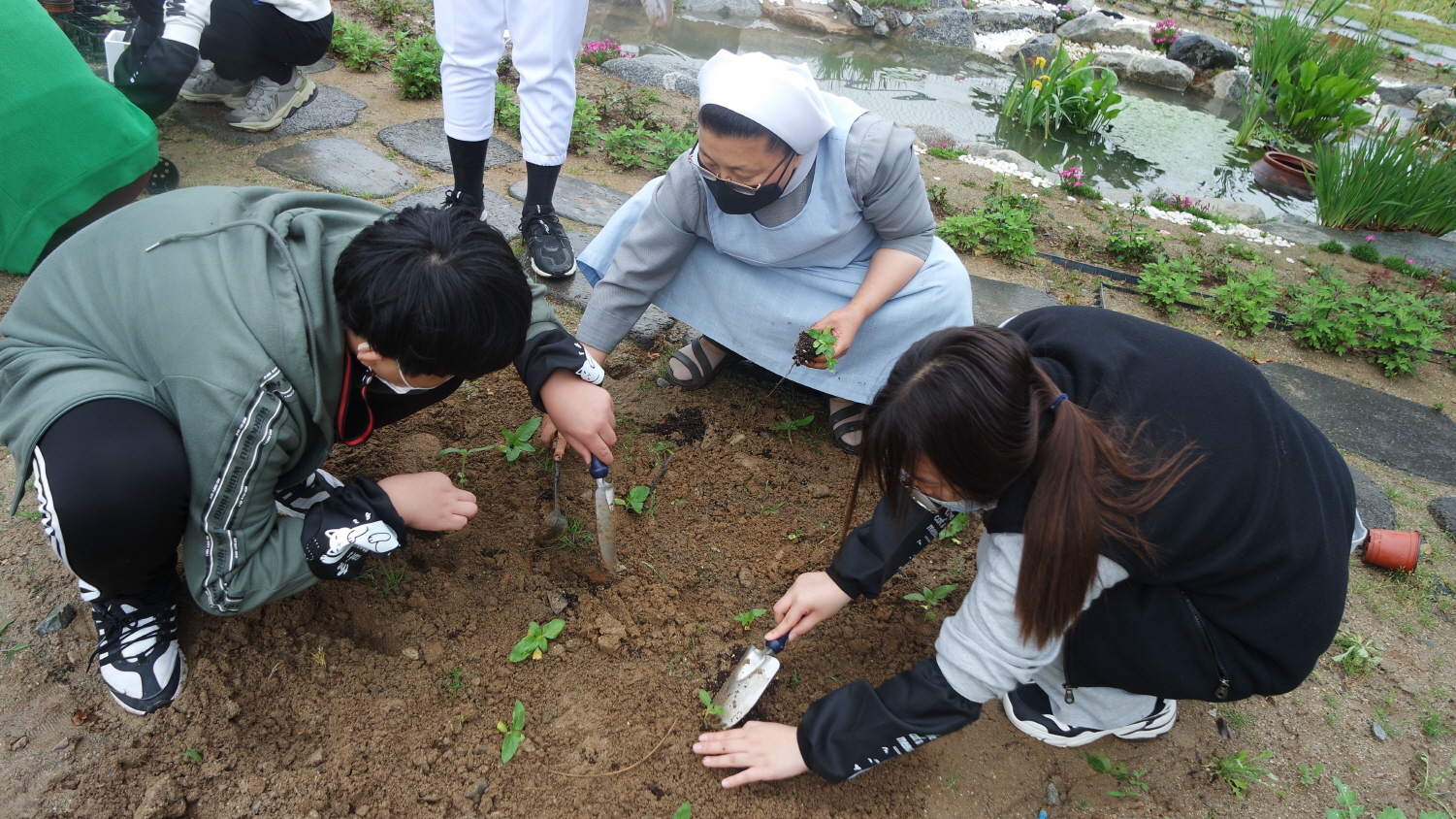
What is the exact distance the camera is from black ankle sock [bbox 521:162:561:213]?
279 centimetres

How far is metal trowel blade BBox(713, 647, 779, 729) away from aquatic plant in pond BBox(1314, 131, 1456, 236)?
13.6 ft

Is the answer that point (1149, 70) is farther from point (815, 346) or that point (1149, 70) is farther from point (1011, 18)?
point (815, 346)

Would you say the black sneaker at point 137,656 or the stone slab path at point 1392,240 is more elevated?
the stone slab path at point 1392,240

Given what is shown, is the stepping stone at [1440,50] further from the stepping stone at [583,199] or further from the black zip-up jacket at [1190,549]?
the black zip-up jacket at [1190,549]

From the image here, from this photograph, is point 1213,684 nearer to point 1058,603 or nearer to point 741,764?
point 1058,603

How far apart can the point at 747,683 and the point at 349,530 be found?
0.86 metres

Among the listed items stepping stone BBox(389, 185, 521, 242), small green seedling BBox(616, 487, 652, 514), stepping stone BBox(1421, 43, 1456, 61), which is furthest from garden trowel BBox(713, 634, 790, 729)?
stepping stone BBox(1421, 43, 1456, 61)

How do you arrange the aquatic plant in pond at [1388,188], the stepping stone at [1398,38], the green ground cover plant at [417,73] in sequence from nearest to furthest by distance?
the green ground cover plant at [417,73]
the aquatic plant in pond at [1388,188]
the stepping stone at [1398,38]

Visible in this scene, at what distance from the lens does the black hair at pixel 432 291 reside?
1.31m

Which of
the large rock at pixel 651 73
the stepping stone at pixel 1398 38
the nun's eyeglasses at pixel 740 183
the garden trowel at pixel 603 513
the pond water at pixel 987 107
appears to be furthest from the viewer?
the stepping stone at pixel 1398 38

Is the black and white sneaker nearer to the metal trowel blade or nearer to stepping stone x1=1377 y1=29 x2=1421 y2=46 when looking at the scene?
the metal trowel blade

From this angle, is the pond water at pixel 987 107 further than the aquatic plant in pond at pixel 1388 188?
Yes

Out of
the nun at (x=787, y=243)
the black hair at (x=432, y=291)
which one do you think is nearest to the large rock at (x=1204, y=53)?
the nun at (x=787, y=243)

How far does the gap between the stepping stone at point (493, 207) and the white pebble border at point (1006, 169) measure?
9.34 ft
